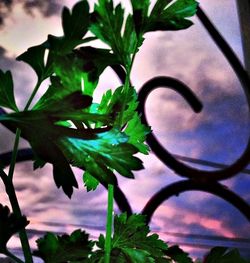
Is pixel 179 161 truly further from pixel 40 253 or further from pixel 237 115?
pixel 40 253

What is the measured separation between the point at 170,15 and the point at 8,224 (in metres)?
0.20

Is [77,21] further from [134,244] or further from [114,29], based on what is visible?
[134,244]

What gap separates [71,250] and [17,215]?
0.05 m

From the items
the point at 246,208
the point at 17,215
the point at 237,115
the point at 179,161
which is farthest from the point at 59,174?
the point at 237,115

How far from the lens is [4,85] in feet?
1.06

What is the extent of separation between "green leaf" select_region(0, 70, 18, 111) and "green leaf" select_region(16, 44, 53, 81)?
0.08 ft

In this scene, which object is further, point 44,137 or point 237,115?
point 237,115

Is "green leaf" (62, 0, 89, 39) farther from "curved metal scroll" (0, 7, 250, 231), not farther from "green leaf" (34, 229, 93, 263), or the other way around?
"curved metal scroll" (0, 7, 250, 231)

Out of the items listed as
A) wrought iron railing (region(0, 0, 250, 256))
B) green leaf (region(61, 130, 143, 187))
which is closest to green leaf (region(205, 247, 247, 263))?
green leaf (region(61, 130, 143, 187))

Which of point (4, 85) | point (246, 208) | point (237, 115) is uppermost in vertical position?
point (237, 115)

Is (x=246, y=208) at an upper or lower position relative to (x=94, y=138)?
upper

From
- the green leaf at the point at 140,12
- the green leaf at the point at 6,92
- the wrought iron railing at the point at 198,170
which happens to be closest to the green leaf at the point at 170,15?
the green leaf at the point at 140,12

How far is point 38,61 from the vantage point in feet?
1.12

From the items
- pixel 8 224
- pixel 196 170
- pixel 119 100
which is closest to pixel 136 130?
pixel 119 100
